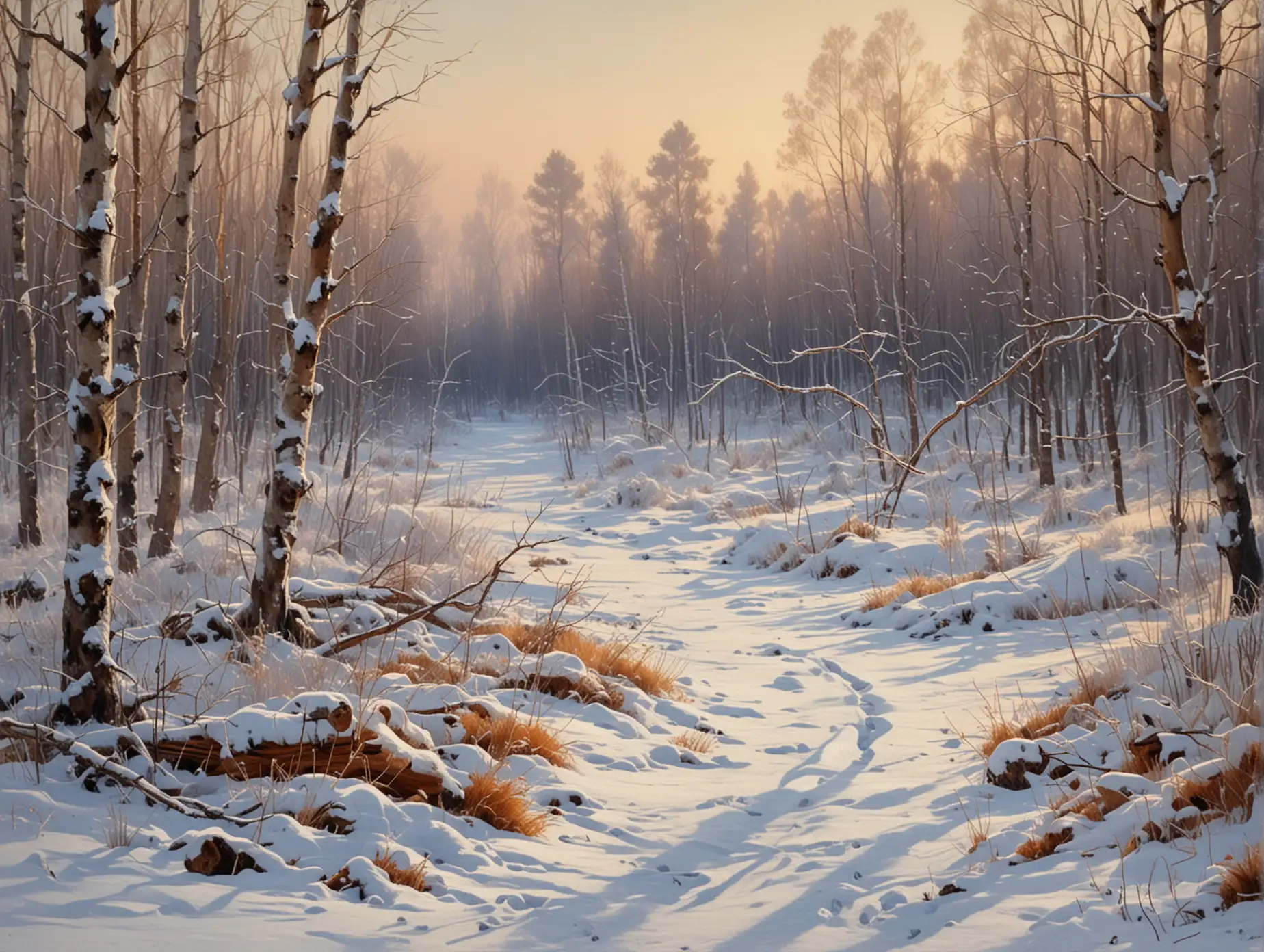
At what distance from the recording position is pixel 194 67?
25.7 ft

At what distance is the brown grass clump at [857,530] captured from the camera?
10.9 meters

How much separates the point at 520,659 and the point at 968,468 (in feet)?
43.7

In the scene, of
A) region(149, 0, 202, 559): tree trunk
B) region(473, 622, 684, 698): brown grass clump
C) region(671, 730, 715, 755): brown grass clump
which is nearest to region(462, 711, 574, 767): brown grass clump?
region(671, 730, 715, 755): brown grass clump

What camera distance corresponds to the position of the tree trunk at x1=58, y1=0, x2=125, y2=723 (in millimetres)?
3566

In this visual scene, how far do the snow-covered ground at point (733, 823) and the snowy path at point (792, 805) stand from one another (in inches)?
0.6

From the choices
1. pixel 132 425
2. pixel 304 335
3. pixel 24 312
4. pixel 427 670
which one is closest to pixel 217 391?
pixel 132 425

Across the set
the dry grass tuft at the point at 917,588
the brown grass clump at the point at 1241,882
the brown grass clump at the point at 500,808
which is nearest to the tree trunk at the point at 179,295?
the brown grass clump at the point at 500,808

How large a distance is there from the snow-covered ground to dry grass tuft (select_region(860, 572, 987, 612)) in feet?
0.75

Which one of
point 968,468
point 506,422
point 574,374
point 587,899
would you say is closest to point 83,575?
point 587,899

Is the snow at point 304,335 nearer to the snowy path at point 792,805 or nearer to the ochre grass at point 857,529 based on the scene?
the snowy path at point 792,805

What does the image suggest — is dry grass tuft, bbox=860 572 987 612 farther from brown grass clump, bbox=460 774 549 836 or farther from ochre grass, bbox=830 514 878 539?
brown grass clump, bbox=460 774 549 836

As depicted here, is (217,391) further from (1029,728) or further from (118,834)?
(1029,728)

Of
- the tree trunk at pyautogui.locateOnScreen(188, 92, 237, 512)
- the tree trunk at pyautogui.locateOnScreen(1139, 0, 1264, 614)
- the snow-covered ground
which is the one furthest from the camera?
the tree trunk at pyautogui.locateOnScreen(188, 92, 237, 512)

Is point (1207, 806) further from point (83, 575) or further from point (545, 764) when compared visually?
Result: point (83, 575)
